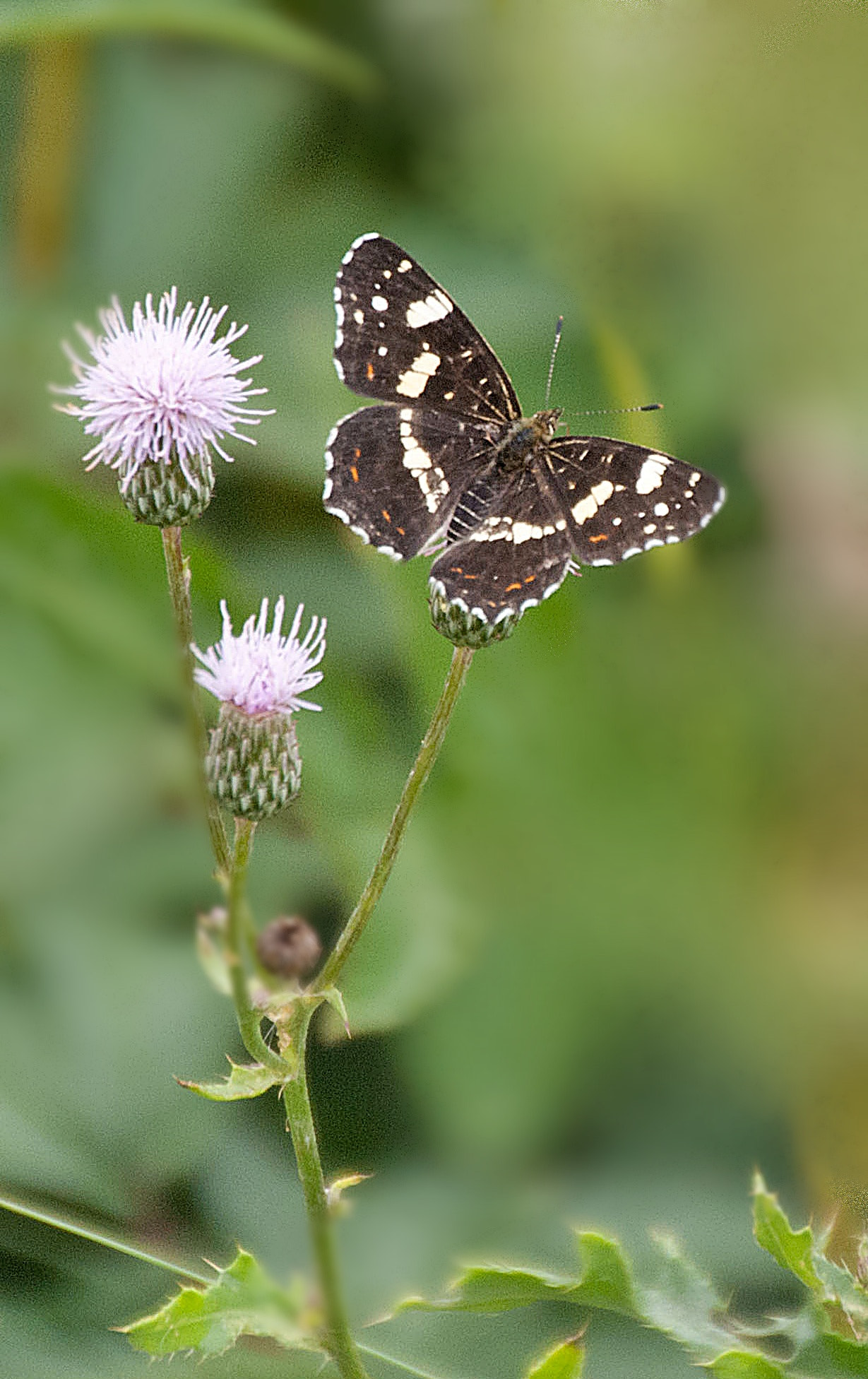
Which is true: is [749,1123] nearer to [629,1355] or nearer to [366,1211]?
[629,1355]

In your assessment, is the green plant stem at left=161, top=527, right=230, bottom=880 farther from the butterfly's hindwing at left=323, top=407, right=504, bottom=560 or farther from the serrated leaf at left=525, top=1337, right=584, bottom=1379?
the serrated leaf at left=525, top=1337, right=584, bottom=1379

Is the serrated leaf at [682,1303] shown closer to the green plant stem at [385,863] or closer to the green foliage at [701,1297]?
the green foliage at [701,1297]

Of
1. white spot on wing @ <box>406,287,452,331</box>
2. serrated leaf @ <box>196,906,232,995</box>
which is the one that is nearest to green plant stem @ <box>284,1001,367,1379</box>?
serrated leaf @ <box>196,906,232,995</box>

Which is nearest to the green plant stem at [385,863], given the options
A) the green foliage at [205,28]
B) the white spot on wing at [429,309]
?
the white spot on wing at [429,309]

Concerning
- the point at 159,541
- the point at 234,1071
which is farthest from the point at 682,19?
the point at 234,1071

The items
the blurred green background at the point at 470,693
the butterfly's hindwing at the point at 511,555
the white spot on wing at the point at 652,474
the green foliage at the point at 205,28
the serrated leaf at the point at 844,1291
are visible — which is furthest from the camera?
the green foliage at the point at 205,28

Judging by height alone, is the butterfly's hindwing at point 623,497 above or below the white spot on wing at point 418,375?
below
